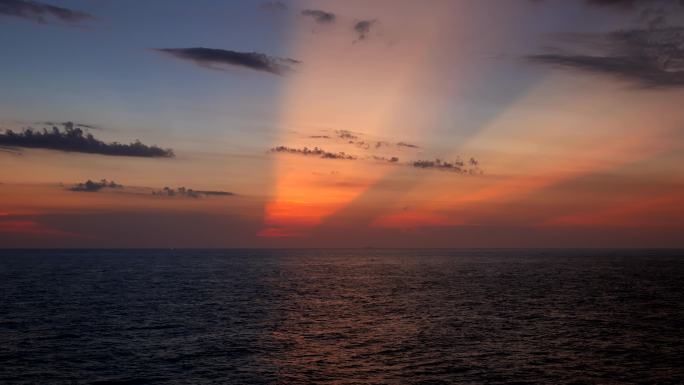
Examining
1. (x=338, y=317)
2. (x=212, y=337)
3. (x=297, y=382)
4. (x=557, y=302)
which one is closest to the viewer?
(x=297, y=382)

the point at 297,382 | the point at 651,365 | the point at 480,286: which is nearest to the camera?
the point at 297,382

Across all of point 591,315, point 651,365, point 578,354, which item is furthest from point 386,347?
point 591,315

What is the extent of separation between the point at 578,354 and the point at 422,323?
2206 centimetres

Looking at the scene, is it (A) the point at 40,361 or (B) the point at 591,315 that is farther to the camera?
(B) the point at 591,315

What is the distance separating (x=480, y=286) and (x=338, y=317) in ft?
194

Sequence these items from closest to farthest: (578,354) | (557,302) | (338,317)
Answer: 1. (578,354)
2. (338,317)
3. (557,302)

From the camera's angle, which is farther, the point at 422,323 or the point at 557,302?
the point at 557,302

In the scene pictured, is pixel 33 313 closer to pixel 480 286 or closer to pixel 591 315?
pixel 591 315

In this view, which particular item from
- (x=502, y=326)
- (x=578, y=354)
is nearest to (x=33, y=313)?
(x=502, y=326)

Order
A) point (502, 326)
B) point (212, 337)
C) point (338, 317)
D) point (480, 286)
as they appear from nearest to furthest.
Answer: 1. point (212, 337)
2. point (502, 326)
3. point (338, 317)
4. point (480, 286)

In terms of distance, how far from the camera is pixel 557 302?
95938 millimetres

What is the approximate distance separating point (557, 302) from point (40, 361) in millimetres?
76731

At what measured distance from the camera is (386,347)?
5794cm

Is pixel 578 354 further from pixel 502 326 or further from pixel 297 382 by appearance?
pixel 297 382
